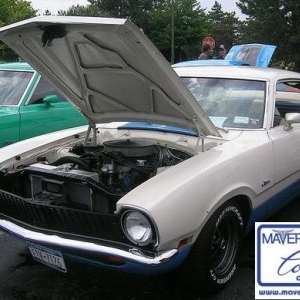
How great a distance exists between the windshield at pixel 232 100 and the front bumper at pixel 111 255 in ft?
4.68

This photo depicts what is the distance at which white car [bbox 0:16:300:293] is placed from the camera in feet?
8.68

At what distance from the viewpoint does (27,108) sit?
5668 millimetres

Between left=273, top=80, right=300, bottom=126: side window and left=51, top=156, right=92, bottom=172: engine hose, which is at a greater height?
left=273, top=80, right=300, bottom=126: side window

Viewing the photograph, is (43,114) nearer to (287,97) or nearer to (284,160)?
(287,97)

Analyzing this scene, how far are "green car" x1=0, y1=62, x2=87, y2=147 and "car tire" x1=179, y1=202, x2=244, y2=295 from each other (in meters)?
2.94

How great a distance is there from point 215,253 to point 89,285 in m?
0.94

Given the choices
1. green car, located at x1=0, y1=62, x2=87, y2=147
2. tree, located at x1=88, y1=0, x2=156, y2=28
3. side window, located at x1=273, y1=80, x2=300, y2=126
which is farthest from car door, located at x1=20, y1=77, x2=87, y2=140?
tree, located at x1=88, y1=0, x2=156, y2=28

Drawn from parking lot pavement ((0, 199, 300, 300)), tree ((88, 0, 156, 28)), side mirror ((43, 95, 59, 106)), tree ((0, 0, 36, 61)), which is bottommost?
parking lot pavement ((0, 199, 300, 300))

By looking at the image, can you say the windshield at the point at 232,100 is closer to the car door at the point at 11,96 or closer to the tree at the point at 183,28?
the car door at the point at 11,96

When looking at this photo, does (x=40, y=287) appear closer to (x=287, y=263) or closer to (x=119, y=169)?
(x=119, y=169)

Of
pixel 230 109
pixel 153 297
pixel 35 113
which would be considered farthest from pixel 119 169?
pixel 35 113

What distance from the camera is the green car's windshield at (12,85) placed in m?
5.78

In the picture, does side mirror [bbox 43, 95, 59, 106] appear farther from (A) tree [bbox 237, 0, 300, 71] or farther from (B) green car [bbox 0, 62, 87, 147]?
(A) tree [bbox 237, 0, 300, 71]

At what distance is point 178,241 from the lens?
2623mm
